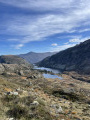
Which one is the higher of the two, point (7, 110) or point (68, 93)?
point (7, 110)

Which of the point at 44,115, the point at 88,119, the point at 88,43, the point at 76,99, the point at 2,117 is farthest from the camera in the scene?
the point at 88,43

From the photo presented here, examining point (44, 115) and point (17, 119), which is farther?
point (44, 115)

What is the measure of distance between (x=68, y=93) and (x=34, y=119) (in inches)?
401

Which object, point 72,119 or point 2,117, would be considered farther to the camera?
point 72,119

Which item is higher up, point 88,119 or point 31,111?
point 31,111

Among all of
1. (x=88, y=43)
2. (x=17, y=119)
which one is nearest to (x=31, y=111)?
(x=17, y=119)

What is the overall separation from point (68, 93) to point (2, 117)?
11051 millimetres

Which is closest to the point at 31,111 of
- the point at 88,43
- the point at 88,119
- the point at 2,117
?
the point at 2,117

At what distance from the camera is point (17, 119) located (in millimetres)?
6547

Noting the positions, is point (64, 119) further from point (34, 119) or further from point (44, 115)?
point (34, 119)

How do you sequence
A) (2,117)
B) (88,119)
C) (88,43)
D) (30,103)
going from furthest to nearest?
(88,43)
(30,103)
(88,119)
(2,117)

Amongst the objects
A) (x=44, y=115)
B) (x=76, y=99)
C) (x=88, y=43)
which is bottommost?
(x=76, y=99)

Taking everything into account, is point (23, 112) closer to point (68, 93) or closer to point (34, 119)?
point (34, 119)

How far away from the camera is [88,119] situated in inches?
309
